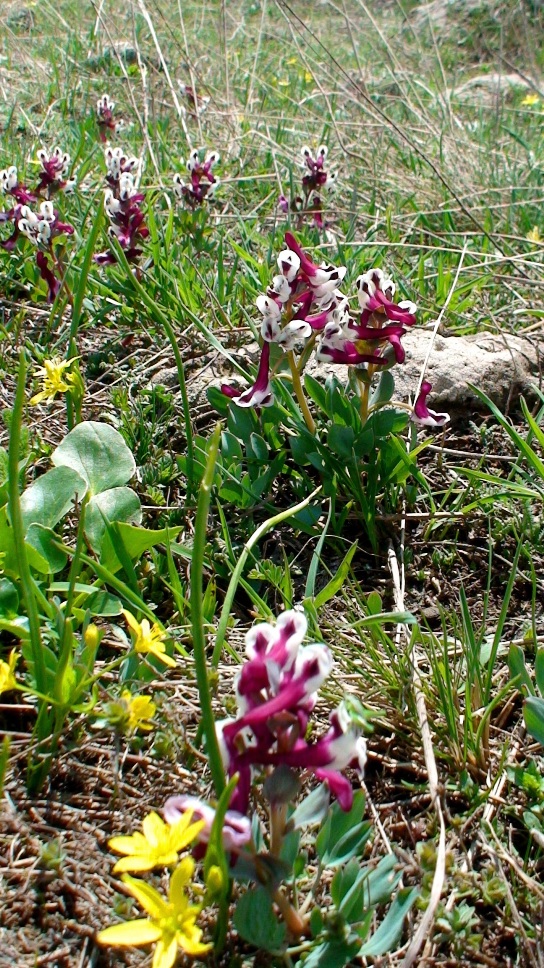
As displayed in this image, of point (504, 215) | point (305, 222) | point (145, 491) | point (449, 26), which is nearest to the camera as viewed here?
point (145, 491)

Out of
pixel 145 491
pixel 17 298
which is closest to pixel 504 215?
pixel 17 298

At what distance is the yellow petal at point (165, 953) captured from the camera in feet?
2.80

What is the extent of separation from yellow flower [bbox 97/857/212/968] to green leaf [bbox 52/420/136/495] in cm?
101

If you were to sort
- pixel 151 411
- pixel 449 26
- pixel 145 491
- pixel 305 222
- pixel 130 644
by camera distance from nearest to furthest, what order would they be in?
pixel 130 644, pixel 145 491, pixel 151 411, pixel 305 222, pixel 449 26

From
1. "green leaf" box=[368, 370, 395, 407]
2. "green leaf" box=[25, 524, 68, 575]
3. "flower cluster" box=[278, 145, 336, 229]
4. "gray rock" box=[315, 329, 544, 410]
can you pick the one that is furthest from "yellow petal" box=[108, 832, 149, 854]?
"flower cluster" box=[278, 145, 336, 229]

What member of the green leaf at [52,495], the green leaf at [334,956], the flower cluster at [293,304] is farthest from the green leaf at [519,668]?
the green leaf at [52,495]

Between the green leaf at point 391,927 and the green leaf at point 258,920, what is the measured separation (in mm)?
120

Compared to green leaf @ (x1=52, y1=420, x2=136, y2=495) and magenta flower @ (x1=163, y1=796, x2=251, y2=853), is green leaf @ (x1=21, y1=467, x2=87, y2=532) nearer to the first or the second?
green leaf @ (x1=52, y1=420, x2=136, y2=495)

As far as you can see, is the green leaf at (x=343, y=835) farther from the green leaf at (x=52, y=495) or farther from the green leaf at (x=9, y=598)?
A: the green leaf at (x=52, y=495)

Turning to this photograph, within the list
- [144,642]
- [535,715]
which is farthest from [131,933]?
[535,715]

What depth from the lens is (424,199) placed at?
12.6ft

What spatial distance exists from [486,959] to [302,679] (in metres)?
0.47

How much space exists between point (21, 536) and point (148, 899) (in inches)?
21.0

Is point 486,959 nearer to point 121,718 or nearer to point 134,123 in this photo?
point 121,718
